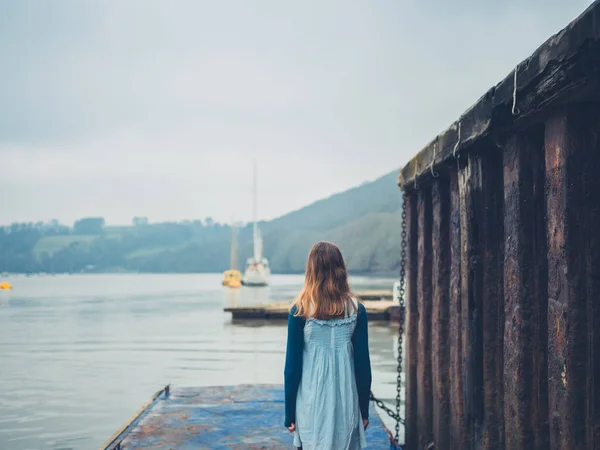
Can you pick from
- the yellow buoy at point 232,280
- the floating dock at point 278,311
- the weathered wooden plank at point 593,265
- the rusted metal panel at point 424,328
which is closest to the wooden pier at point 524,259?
the weathered wooden plank at point 593,265

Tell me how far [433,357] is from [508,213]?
227 centimetres

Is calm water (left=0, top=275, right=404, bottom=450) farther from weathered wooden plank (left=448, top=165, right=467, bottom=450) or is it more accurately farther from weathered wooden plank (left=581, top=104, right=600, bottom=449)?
weathered wooden plank (left=581, top=104, right=600, bottom=449)

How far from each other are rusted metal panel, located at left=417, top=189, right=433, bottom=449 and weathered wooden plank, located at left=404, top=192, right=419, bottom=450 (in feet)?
1.06

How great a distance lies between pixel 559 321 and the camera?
3.37m

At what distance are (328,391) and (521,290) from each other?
1463 mm

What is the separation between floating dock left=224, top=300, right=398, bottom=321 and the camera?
33.5 metres

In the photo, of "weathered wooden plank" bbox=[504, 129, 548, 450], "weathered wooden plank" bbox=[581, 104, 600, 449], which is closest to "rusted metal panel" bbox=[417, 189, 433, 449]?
"weathered wooden plank" bbox=[504, 129, 548, 450]

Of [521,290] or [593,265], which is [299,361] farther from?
[593,265]

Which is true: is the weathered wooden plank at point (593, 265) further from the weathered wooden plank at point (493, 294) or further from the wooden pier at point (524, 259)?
the weathered wooden plank at point (493, 294)

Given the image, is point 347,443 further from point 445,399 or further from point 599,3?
point 599,3

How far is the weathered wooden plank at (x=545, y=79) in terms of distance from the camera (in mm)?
2859

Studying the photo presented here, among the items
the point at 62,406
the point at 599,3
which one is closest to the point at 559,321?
the point at 599,3

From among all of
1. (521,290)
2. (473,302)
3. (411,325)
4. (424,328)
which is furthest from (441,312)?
(521,290)

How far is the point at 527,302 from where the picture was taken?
3.88m
